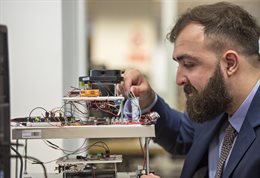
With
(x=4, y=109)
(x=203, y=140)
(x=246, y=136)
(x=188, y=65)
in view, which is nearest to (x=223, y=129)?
(x=203, y=140)

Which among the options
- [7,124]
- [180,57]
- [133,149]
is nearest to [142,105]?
[180,57]

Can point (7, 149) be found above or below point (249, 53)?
below

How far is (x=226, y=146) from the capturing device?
1274mm

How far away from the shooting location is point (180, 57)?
4.11 ft

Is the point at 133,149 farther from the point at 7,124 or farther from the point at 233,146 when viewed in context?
the point at 7,124

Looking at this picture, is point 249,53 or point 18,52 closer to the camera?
point 249,53

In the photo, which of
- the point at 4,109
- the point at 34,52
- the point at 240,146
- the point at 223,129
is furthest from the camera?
the point at 34,52

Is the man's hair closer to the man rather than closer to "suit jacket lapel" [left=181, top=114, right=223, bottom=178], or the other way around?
the man

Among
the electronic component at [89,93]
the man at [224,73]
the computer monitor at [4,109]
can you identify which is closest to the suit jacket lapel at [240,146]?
the man at [224,73]

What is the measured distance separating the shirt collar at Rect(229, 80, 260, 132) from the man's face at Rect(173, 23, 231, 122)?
58 millimetres

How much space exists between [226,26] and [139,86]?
43cm

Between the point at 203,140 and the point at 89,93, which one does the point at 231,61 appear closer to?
the point at 203,140

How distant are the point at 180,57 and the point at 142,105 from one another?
0.35 meters

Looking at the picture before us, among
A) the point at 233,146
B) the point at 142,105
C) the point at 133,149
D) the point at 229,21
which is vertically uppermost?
the point at 229,21
